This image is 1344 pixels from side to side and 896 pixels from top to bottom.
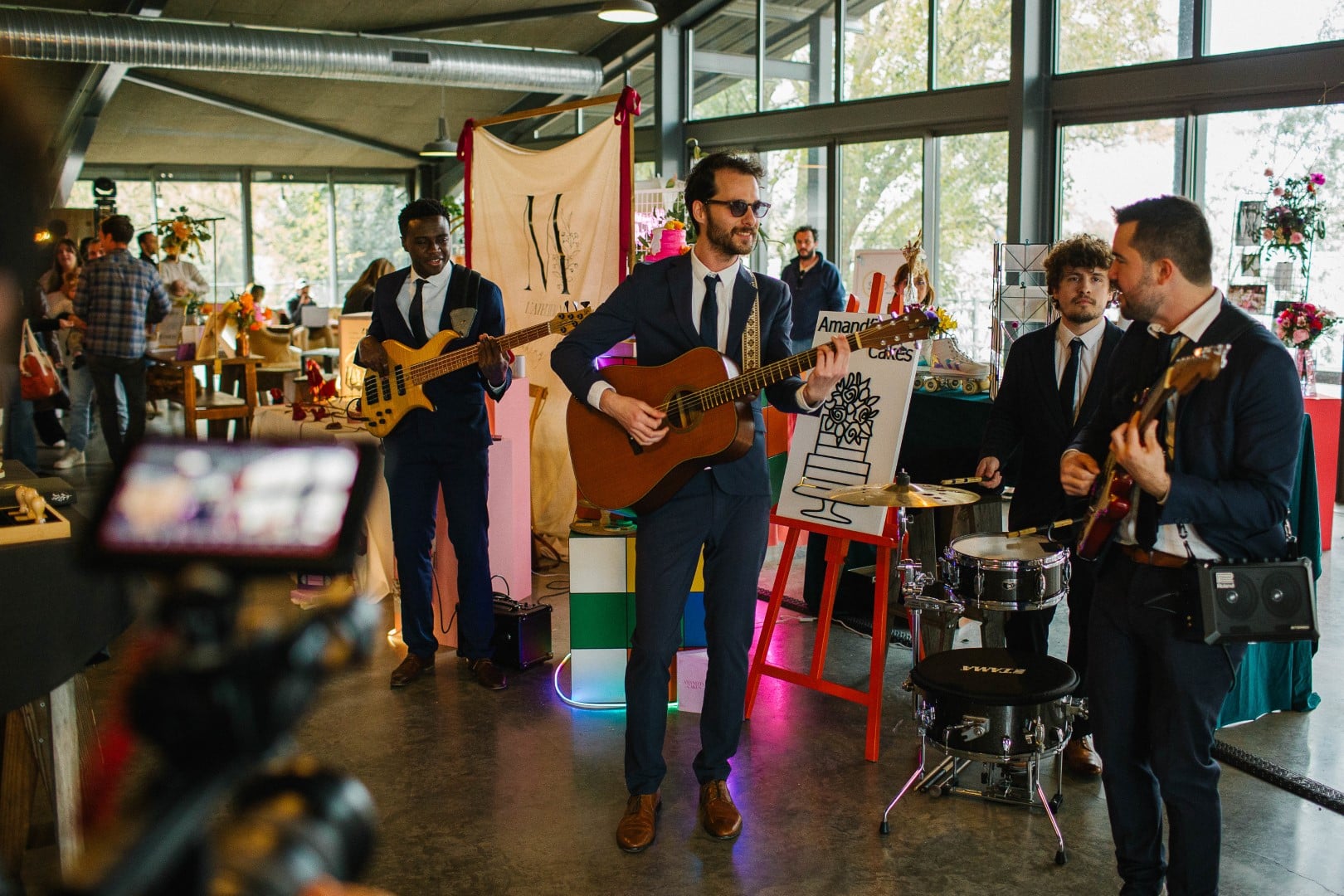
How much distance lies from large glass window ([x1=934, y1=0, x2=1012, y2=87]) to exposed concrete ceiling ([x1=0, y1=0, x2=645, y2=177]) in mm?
4570

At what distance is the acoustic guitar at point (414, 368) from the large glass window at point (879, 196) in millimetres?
6637

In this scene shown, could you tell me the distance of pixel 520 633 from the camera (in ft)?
14.7

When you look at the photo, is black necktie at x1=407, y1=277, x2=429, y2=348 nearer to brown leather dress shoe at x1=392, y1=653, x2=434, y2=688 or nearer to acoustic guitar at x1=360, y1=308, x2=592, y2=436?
acoustic guitar at x1=360, y1=308, x2=592, y2=436

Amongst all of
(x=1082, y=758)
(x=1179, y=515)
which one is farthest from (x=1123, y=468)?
(x=1082, y=758)

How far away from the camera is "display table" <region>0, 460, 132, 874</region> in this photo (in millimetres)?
2205

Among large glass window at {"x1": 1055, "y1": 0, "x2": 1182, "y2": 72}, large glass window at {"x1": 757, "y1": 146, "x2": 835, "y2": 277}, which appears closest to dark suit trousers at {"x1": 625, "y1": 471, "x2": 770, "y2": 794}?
large glass window at {"x1": 1055, "y1": 0, "x2": 1182, "y2": 72}

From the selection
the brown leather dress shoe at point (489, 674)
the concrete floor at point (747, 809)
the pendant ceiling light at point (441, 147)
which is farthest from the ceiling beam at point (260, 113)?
the brown leather dress shoe at point (489, 674)

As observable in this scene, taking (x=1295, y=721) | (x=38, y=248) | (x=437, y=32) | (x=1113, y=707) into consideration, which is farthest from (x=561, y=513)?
(x=437, y=32)

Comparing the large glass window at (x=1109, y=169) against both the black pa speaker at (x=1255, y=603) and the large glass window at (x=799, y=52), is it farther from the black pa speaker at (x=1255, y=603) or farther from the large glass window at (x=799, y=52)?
the black pa speaker at (x=1255, y=603)

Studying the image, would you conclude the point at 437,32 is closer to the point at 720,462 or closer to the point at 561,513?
the point at 561,513

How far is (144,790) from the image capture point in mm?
626

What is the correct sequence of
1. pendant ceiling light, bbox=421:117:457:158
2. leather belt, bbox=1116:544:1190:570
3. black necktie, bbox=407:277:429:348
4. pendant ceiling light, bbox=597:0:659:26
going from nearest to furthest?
1. leather belt, bbox=1116:544:1190:570
2. black necktie, bbox=407:277:429:348
3. pendant ceiling light, bbox=597:0:659:26
4. pendant ceiling light, bbox=421:117:457:158

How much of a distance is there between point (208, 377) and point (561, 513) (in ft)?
17.0

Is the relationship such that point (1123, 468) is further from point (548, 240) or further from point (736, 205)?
point (548, 240)
